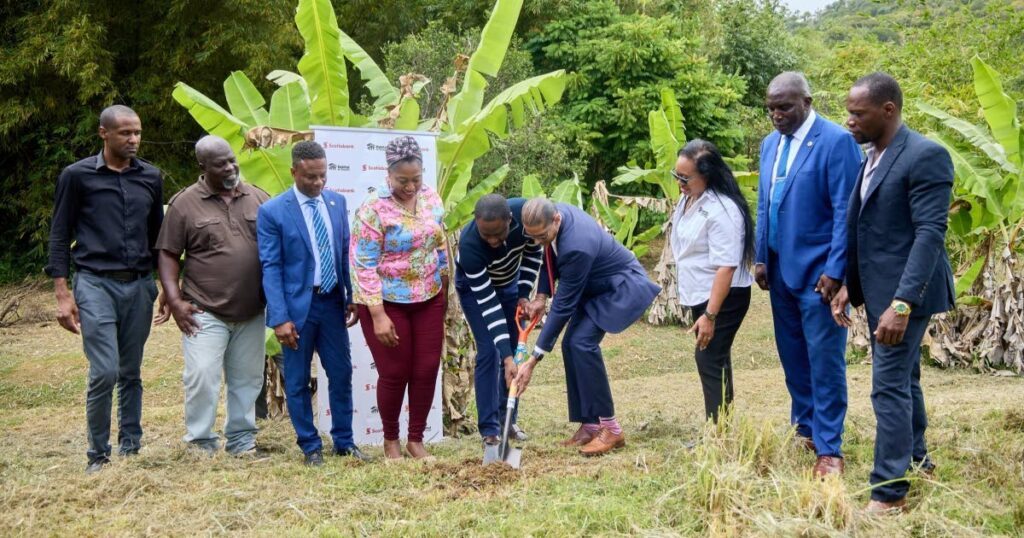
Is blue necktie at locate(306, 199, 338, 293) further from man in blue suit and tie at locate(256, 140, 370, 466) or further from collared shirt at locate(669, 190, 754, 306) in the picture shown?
collared shirt at locate(669, 190, 754, 306)

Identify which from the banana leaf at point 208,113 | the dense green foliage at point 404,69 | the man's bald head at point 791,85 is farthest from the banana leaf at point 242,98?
the dense green foliage at point 404,69

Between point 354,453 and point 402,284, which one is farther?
point 354,453

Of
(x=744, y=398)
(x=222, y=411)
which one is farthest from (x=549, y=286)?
(x=222, y=411)

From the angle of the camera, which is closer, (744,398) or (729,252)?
(729,252)

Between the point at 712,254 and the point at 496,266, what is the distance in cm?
123

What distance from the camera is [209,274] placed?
16.9 feet

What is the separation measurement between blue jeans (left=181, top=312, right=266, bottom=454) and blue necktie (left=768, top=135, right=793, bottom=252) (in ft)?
9.82

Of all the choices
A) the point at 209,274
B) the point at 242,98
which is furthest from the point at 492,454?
the point at 242,98

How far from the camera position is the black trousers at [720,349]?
16.3 ft

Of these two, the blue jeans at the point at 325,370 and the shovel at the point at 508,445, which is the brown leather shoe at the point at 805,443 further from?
the blue jeans at the point at 325,370

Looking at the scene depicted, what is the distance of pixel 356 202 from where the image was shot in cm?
589

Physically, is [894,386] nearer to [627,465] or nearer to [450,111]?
[627,465]

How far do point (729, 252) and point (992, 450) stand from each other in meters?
1.64

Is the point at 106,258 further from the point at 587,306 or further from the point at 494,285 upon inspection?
the point at 587,306
